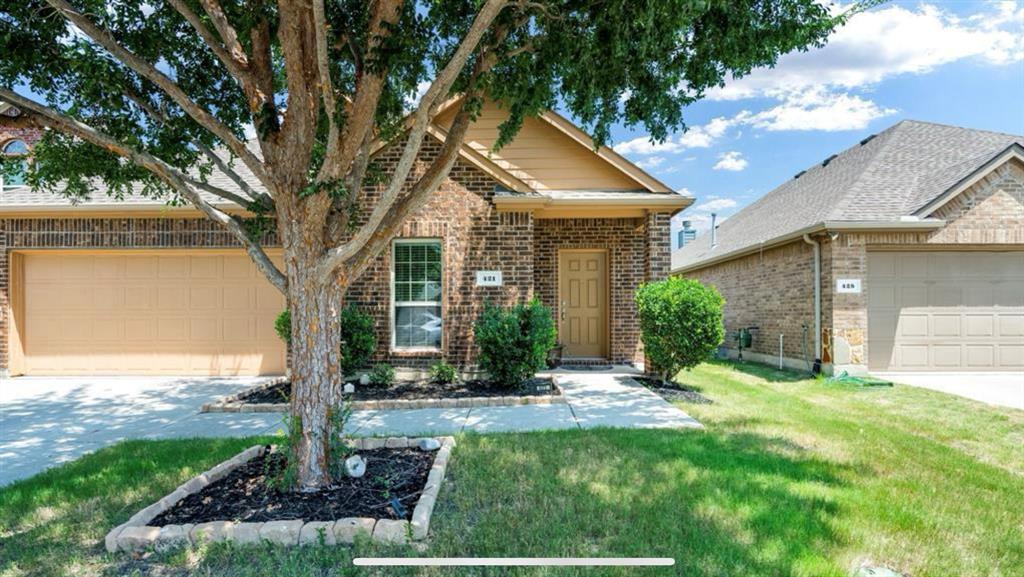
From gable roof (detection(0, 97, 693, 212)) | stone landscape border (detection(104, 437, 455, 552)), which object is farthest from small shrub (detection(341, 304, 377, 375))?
stone landscape border (detection(104, 437, 455, 552))

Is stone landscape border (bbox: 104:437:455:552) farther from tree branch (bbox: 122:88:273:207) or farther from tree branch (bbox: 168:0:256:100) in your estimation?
tree branch (bbox: 168:0:256:100)

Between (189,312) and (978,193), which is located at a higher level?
(978,193)

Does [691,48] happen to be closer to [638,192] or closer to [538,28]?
[538,28]

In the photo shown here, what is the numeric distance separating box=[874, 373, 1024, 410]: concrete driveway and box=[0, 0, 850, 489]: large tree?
632 cm

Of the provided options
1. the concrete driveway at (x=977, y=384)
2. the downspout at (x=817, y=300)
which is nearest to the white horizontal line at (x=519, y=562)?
the concrete driveway at (x=977, y=384)

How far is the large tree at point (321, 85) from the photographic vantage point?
11.6 ft

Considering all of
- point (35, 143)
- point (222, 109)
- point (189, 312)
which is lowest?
point (189, 312)

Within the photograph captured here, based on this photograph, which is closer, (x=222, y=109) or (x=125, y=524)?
(x=125, y=524)

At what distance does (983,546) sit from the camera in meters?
2.93

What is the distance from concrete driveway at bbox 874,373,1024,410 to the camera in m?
7.27

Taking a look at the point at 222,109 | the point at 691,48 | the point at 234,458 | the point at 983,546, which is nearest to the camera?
the point at 983,546

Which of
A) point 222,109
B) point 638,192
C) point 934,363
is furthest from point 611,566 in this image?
point 934,363

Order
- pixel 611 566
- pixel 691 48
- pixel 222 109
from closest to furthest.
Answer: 1. pixel 611 566
2. pixel 691 48
3. pixel 222 109

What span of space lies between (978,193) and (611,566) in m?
11.2
